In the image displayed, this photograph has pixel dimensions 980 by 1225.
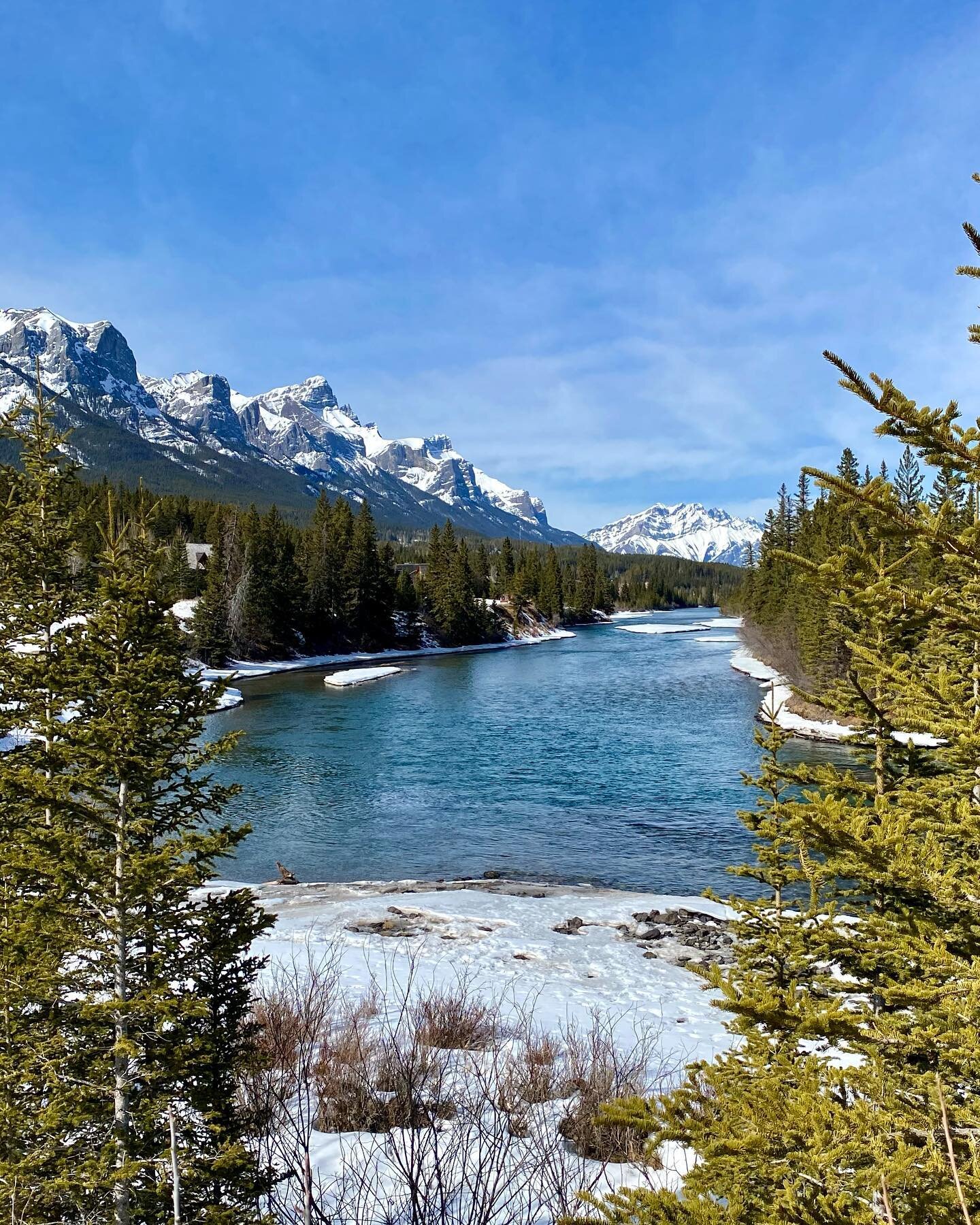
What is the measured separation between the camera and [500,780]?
26156mm

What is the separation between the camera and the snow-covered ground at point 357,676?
50719 mm

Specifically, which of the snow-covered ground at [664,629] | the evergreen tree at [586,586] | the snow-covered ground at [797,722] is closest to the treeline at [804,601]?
the snow-covered ground at [797,722]

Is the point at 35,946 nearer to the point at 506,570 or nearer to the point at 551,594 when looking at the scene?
the point at 551,594

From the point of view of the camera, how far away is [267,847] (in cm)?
1956

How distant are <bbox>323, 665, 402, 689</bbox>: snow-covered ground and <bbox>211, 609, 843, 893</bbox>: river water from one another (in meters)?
1.13

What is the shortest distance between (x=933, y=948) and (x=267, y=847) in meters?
19.1

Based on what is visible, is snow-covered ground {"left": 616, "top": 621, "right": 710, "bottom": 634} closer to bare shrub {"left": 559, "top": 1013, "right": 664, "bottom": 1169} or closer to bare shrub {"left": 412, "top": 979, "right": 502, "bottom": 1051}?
bare shrub {"left": 412, "top": 979, "right": 502, "bottom": 1051}

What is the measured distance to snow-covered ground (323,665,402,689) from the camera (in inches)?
1997

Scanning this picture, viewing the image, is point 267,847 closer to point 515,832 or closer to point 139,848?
point 515,832

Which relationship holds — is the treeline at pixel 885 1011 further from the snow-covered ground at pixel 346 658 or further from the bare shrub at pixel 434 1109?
the snow-covered ground at pixel 346 658

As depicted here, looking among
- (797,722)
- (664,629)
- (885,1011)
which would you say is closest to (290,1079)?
(885,1011)

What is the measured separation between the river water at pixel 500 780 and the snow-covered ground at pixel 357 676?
113cm

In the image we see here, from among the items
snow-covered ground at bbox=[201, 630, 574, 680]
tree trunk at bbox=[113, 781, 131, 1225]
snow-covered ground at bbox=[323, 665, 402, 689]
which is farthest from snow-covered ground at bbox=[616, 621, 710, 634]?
tree trunk at bbox=[113, 781, 131, 1225]

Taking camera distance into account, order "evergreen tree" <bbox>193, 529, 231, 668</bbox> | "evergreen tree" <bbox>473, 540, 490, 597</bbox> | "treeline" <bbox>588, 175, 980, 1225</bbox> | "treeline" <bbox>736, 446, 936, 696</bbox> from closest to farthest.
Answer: "treeline" <bbox>588, 175, 980, 1225</bbox>, "treeline" <bbox>736, 446, 936, 696</bbox>, "evergreen tree" <bbox>193, 529, 231, 668</bbox>, "evergreen tree" <bbox>473, 540, 490, 597</bbox>
